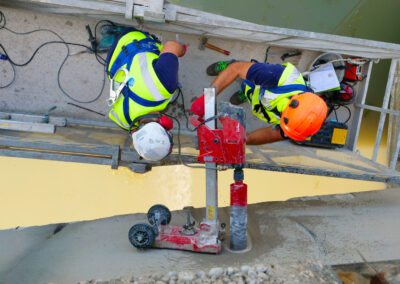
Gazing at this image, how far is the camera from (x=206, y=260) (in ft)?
8.05

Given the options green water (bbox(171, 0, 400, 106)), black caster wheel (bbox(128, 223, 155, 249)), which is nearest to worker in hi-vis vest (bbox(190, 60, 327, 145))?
black caster wheel (bbox(128, 223, 155, 249))

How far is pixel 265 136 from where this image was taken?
12.3 feet

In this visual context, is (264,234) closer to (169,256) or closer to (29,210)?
(169,256)

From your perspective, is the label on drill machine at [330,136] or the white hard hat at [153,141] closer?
the white hard hat at [153,141]

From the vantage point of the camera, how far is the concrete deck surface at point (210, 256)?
93.6 inches

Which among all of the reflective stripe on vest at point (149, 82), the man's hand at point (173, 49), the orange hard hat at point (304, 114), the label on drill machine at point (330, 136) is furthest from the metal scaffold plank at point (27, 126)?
the label on drill machine at point (330, 136)

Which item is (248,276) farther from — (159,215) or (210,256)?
(159,215)

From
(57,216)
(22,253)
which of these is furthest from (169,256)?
(57,216)

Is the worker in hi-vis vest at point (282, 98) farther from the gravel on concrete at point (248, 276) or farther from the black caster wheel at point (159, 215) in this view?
the gravel on concrete at point (248, 276)

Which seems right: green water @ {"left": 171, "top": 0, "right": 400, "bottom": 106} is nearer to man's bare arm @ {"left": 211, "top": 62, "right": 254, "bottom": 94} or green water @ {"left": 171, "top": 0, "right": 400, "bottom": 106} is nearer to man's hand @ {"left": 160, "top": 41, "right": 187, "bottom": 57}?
man's bare arm @ {"left": 211, "top": 62, "right": 254, "bottom": 94}

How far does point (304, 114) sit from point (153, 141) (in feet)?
3.87

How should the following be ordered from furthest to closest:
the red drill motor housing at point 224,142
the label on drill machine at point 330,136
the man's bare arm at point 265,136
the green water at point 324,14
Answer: the green water at point 324,14, the label on drill machine at point 330,136, the man's bare arm at point 265,136, the red drill motor housing at point 224,142

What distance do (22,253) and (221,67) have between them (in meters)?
2.64

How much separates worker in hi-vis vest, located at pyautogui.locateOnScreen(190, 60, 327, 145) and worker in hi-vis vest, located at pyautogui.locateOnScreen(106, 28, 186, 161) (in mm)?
301
